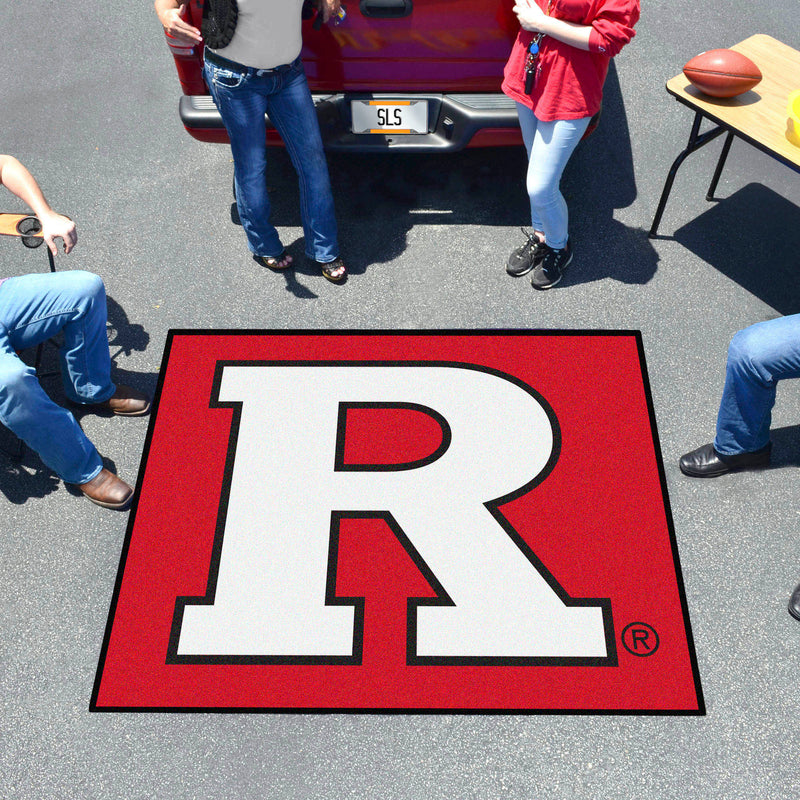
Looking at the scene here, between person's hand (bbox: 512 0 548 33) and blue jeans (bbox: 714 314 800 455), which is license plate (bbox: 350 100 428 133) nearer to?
person's hand (bbox: 512 0 548 33)

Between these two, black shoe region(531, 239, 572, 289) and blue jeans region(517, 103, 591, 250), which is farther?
black shoe region(531, 239, 572, 289)

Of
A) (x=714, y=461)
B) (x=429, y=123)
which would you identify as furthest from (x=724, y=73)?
(x=714, y=461)

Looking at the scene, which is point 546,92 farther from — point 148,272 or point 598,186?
point 148,272

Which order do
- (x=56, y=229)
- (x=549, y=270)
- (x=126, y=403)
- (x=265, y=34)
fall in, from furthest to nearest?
(x=549, y=270) < (x=126, y=403) < (x=265, y=34) < (x=56, y=229)

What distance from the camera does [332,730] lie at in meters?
2.76

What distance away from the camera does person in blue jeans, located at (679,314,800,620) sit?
289cm

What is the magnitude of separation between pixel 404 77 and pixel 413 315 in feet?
3.56

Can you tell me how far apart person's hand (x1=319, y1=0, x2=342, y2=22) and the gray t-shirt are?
0.17 metres

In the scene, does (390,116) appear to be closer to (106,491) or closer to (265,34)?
(265,34)

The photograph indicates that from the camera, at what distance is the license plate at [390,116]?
373 cm

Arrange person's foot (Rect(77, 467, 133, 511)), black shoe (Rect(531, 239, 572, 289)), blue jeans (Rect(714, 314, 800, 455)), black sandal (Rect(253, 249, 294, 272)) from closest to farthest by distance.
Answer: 1. blue jeans (Rect(714, 314, 800, 455))
2. person's foot (Rect(77, 467, 133, 511))
3. black shoe (Rect(531, 239, 572, 289))
4. black sandal (Rect(253, 249, 294, 272))

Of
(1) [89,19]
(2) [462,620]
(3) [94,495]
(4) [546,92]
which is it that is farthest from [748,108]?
(1) [89,19]

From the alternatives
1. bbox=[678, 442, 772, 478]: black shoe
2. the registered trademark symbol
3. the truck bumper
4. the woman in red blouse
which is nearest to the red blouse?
the woman in red blouse

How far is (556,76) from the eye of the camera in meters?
3.21
